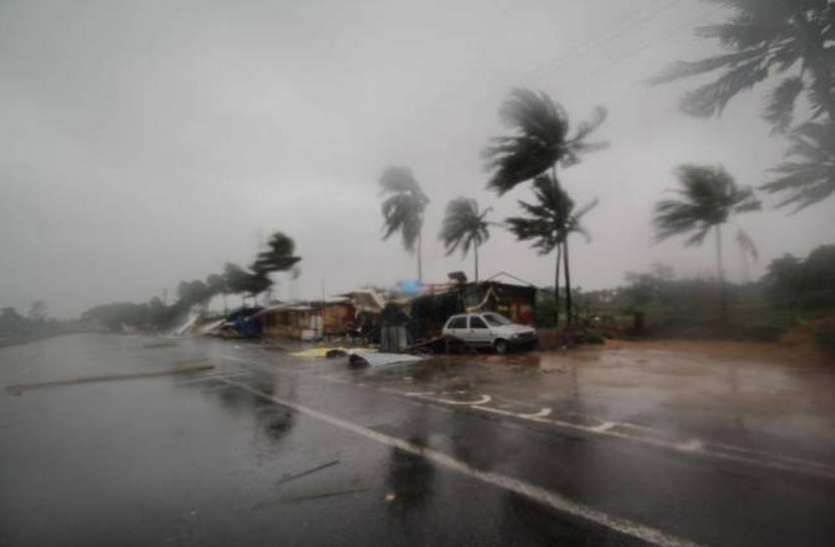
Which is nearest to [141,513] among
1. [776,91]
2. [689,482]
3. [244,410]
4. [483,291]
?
[244,410]

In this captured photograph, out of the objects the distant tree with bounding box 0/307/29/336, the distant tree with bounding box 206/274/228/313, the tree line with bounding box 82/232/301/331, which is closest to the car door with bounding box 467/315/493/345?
the tree line with bounding box 82/232/301/331

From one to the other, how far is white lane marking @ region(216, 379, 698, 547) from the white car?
1064 centimetres

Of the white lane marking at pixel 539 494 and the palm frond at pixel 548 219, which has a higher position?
the palm frond at pixel 548 219

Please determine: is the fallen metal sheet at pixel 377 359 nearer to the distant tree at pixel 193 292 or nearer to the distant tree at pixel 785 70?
the distant tree at pixel 785 70

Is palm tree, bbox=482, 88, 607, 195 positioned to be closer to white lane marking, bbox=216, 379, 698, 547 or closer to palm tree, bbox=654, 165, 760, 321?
palm tree, bbox=654, 165, 760, 321

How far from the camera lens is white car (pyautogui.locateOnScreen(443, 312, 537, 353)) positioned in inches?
645

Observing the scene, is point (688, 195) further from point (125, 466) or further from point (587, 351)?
point (125, 466)

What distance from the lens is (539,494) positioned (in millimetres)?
3871

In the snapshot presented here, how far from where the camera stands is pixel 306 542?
3.24 m

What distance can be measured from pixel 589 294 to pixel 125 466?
140 feet

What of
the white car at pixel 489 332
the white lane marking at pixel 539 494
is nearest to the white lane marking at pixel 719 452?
the white lane marking at pixel 539 494

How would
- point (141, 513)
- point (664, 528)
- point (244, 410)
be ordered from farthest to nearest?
point (244, 410), point (141, 513), point (664, 528)

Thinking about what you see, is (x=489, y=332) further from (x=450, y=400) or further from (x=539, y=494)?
(x=539, y=494)

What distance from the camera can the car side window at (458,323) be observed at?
17.8 meters
